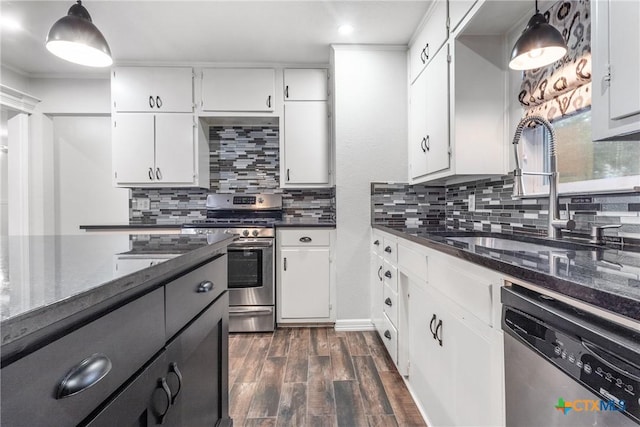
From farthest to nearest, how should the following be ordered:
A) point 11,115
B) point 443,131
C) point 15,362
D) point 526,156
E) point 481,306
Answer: point 11,115 → point 443,131 → point 526,156 → point 481,306 → point 15,362

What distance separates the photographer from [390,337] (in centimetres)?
210

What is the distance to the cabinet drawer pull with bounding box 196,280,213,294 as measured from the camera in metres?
1.01

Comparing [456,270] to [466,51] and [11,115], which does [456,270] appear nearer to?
[466,51]

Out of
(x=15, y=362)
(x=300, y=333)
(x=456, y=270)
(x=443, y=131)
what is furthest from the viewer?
(x=300, y=333)

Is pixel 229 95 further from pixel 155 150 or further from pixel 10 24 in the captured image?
pixel 10 24

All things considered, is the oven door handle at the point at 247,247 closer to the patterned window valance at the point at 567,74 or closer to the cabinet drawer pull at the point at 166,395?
the cabinet drawer pull at the point at 166,395

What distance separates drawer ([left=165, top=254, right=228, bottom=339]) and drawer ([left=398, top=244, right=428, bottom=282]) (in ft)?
3.02

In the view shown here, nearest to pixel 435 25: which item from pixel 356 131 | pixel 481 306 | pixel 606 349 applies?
pixel 356 131

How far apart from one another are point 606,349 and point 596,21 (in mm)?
1086

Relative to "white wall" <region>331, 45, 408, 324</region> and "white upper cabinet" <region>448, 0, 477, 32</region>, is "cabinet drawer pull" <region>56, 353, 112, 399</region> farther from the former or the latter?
"white wall" <region>331, 45, 408, 324</region>

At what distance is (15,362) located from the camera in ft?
1.22

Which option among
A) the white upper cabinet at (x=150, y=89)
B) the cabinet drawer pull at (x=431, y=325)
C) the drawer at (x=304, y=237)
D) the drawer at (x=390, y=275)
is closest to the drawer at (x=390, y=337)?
the drawer at (x=390, y=275)

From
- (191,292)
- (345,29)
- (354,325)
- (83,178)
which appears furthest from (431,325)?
(83,178)

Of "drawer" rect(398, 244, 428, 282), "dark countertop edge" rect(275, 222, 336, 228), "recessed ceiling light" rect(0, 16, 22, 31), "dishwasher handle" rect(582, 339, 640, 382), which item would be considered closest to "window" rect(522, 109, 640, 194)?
"drawer" rect(398, 244, 428, 282)
